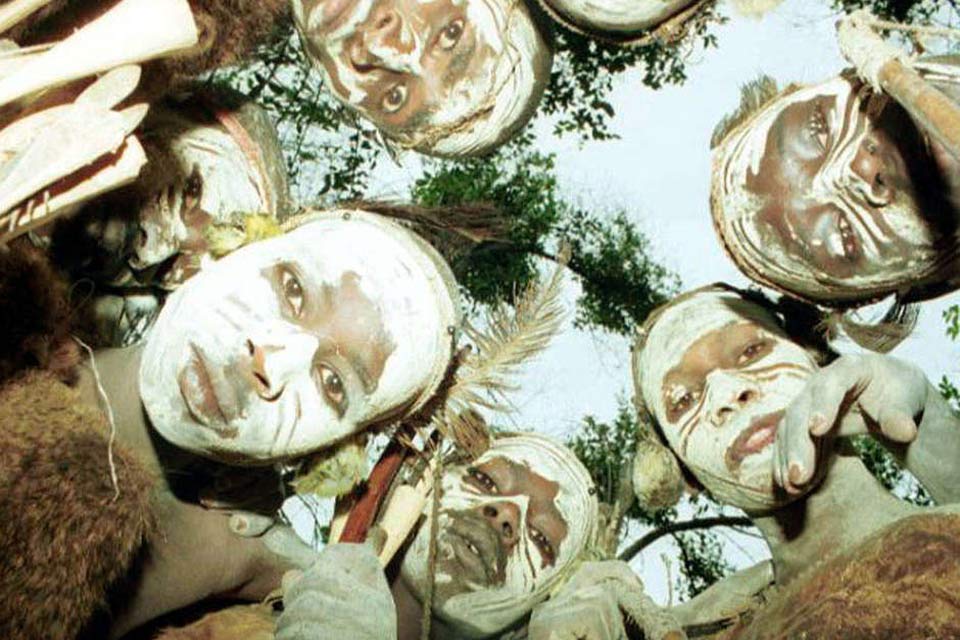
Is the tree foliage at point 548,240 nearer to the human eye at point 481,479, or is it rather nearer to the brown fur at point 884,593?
the human eye at point 481,479

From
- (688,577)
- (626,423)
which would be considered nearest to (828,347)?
(626,423)

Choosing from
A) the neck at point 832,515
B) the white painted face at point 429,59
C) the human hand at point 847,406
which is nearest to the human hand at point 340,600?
the human hand at point 847,406

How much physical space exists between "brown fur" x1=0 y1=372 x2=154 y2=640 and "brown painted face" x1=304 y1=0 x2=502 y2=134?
1955mm

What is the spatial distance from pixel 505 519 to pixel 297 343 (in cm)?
129

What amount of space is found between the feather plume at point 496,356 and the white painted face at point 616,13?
93 cm

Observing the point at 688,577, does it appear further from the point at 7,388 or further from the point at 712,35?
the point at 7,388

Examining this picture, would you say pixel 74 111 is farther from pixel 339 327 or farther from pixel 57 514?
pixel 339 327

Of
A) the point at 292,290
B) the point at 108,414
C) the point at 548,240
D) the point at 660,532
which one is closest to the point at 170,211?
the point at 292,290

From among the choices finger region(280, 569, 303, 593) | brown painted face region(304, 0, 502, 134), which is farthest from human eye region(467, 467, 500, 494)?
brown painted face region(304, 0, 502, 134)

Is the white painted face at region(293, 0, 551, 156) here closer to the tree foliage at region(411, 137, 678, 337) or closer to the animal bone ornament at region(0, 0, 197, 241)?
the animal bone ornament at region(0, 0, 197, 241)

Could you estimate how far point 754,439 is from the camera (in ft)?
13.4

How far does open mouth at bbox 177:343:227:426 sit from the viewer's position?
3469 mm

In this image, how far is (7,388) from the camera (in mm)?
3201

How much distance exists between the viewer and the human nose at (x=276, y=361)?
11.5ft
